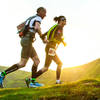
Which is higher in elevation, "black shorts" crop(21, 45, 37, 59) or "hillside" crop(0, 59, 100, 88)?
"hillside" crop(0, 59, 100, 88)

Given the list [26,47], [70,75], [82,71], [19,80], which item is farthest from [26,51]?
[19,80]

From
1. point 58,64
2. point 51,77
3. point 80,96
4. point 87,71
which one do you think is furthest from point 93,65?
point 80,96

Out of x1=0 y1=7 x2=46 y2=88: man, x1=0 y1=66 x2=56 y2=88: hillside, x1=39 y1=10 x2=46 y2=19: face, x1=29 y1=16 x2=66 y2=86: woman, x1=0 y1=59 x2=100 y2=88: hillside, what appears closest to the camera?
x1=0 y1=7 x2=46 y2=88: man

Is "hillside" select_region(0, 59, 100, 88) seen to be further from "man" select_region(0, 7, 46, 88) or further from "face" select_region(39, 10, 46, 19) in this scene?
"man" select_region(0, 7, 46, 88)

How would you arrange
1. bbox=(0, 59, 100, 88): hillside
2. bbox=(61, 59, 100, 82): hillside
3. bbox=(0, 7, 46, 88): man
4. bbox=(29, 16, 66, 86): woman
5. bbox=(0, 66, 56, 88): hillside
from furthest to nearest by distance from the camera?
bbox=(0, 66, 56, 88): hillside
bbox=(0, 59, 100, 88): hillside
bbox=(61, 59, 100, 82): hillside
bbox=(29, 16, 66, 86): woman
bbox=(0, 7, 46, 88): man

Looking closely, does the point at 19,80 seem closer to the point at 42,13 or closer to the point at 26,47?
the point at 26,47

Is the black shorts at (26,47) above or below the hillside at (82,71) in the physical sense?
below

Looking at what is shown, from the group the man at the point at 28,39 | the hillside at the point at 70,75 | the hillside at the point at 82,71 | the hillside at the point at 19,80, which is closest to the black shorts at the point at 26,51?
the man at the point at 28,39

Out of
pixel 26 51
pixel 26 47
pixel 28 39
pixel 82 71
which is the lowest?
pixel 26 51

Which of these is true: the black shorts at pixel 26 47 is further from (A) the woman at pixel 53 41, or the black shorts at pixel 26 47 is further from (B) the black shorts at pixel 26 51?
(A) the woman at pixel 53 41

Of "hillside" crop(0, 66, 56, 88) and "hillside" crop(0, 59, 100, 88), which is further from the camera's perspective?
"hillside" crop(0, 66, 56, 88)

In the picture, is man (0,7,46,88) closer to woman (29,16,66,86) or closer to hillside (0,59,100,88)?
woman (29,16,66,86)

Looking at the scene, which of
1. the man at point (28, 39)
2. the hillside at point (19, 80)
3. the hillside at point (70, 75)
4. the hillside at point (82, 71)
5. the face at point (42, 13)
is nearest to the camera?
the man at point (28, 39)

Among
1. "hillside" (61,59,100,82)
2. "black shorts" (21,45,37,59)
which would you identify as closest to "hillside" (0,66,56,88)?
"hillside" (61,59,100,82)
